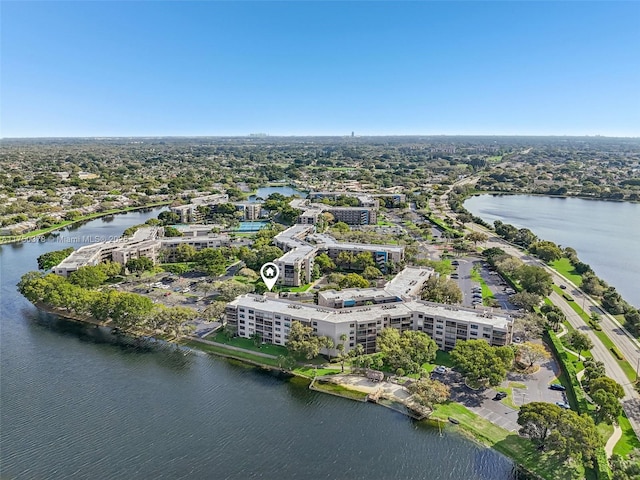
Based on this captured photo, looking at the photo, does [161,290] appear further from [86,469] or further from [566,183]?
[566,183]

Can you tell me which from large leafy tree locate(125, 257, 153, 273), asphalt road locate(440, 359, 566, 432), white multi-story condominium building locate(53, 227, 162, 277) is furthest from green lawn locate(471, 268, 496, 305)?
white multi-story condominium building locate(53, 227, 162, 277)

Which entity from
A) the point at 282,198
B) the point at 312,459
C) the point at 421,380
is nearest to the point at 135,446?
the point at 312,459

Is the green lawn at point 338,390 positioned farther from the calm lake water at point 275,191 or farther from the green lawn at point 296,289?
the calm lake water at point 275,191

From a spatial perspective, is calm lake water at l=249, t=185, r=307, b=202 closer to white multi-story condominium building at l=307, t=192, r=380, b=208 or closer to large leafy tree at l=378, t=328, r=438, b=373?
white multi-story condominium building at l=307, t=192, r=380, b=208

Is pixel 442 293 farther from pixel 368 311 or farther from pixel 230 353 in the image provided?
pixel 230 353

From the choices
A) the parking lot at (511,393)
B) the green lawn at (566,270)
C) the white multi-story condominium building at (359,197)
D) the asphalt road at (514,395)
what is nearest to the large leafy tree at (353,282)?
the parking lot at (511,393)

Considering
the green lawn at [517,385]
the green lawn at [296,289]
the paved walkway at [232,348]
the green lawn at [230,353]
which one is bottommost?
the green lawn at [517,385]

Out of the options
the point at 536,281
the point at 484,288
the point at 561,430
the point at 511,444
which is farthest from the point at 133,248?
the point at 561,430
